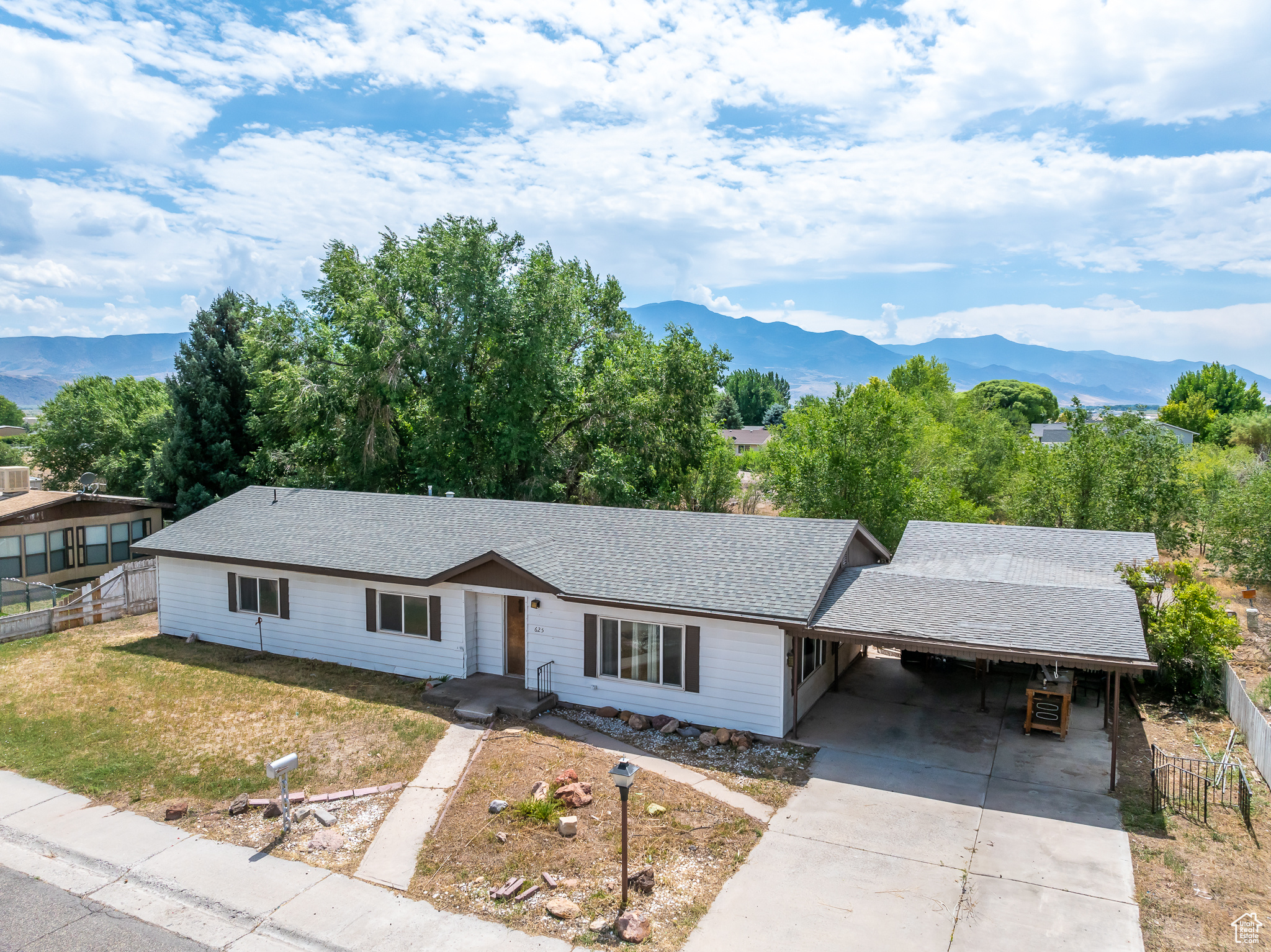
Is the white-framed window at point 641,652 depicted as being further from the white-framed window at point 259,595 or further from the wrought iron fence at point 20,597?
the wrought iron fence at point 20,597

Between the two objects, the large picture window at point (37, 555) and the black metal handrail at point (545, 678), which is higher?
the large picture window at point (37, 555)

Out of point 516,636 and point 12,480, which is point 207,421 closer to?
point 12,480

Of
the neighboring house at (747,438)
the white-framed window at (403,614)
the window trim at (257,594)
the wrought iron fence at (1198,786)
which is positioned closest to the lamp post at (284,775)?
the white-framed window at (403,614)

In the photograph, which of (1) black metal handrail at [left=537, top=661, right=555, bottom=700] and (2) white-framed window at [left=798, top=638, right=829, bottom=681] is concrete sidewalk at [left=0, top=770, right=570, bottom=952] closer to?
(1) black metal handrail at [left=537, top=661, right=555, bottom=700]

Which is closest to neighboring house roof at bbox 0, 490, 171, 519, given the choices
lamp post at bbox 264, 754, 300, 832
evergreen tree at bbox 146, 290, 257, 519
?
evergreen tree at bbox 146, 290, 257, 519

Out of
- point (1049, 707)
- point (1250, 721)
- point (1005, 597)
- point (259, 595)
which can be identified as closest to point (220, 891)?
point (259, 595)

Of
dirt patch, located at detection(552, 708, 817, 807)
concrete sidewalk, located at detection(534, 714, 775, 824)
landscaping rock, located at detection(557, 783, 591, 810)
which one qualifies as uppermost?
landscaping rock, located at detection(557, 783, 591, 810)
